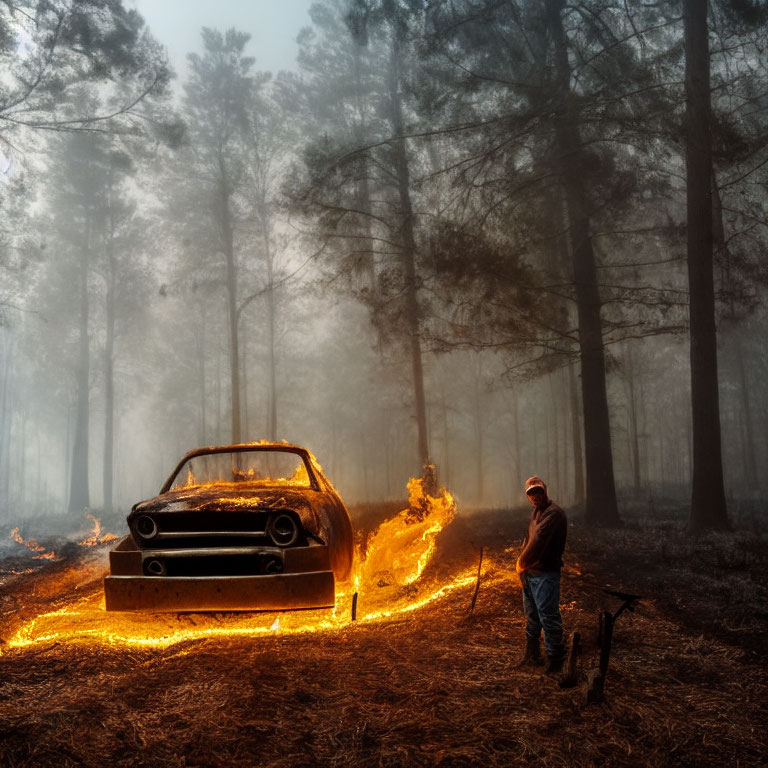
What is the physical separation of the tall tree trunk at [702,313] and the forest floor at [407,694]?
4738 mm

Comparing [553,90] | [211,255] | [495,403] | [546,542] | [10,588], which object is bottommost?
[10,588]

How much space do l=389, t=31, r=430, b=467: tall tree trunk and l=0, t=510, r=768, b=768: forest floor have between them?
28.9 ft

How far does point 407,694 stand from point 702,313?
9.82m

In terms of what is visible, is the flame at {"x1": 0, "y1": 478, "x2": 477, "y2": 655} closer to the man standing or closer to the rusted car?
the rusted car

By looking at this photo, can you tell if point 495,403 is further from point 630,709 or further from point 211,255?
point 630,709

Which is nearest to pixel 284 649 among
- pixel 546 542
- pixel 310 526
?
pixel 310 526

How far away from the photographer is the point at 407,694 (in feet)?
13.1

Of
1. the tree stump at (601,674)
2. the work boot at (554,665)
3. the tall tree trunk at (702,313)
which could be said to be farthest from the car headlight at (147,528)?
the tall tree trunk at (702,313)

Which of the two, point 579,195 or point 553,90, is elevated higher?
point 553,90

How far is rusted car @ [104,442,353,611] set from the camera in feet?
15.5

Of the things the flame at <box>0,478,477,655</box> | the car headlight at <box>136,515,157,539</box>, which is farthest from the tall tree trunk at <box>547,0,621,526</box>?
the car headlight at <box>136,515,157,539</box>

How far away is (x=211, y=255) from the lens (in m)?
24.1

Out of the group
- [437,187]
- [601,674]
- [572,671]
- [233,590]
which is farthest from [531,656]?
[437,187]

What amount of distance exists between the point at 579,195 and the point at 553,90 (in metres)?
2.04
